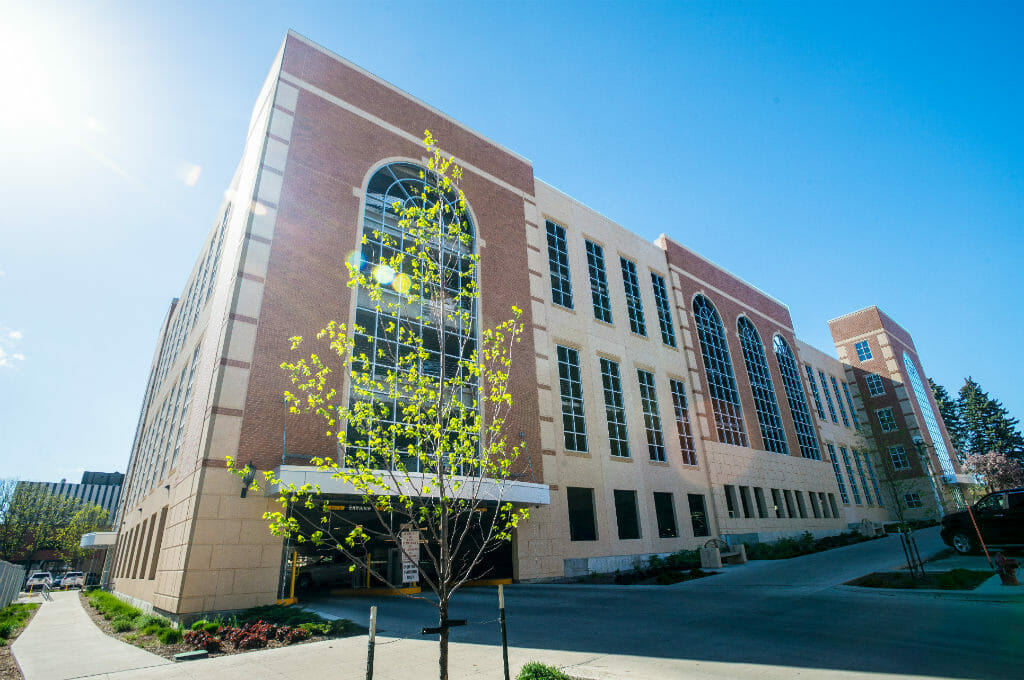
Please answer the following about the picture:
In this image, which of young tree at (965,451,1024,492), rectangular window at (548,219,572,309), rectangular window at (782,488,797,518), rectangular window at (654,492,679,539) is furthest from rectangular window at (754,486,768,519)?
young tree at (965,451,1024,492)

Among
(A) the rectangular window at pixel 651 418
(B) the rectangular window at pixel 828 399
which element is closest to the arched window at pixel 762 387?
(A) the rectangular window at pixel 651 418

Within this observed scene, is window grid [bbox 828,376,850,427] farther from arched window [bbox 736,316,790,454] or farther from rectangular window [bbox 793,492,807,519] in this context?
rectangular window [bbox 793,492,807,519]

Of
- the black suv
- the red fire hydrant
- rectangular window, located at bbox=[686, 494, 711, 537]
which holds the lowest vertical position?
the red fire hydrant

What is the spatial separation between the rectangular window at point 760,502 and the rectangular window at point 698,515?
5.72 m

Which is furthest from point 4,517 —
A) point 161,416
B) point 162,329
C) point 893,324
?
point 893,324

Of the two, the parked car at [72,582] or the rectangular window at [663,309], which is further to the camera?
the parked car at [72,582]

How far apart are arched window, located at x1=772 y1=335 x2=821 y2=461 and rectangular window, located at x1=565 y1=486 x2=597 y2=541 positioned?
23643 mm

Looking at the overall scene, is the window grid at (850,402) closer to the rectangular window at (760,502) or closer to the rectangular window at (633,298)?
the rectangular window at (760,502)

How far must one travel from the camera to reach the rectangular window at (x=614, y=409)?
84.9ft

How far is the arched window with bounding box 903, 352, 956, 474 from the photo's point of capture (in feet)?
174

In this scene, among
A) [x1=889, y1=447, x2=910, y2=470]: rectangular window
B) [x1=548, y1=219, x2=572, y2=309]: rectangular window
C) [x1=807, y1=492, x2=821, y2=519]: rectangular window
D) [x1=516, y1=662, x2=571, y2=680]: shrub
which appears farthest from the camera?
[x1=889, y1=447, x2=910, y2=470]: rectangular window

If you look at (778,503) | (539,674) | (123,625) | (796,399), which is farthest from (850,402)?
(123,625)

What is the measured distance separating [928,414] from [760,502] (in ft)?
119

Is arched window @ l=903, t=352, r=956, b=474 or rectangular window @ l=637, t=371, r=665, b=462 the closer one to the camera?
rectangular window @ l=637, t=371, r=665, b=462
